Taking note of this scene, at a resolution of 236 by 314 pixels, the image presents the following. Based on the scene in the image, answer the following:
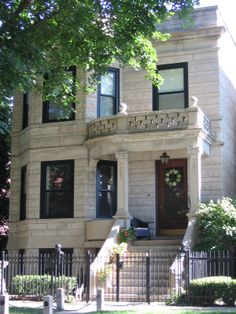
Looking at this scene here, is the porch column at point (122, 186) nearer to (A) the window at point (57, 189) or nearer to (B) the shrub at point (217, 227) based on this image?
(A) the window at point (57, 189)

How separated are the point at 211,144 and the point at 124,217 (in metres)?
4.29

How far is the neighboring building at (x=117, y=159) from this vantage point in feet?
71.1

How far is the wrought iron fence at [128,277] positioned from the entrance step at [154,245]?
34 cm

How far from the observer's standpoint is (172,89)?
2270 cm

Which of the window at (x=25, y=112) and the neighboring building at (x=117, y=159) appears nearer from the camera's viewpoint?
the neighboring building at (x=117, y=159)

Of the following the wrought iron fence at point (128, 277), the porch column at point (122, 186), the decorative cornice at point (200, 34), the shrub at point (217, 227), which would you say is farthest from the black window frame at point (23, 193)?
the decorative cornice at point (200, 34)

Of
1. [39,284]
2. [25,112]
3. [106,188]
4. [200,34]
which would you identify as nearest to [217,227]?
[106,188]

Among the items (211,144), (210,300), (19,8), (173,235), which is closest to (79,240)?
(173,235)

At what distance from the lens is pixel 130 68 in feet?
76.5

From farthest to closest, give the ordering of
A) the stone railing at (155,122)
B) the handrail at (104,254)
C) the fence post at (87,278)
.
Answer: the stone railing at (155,122)
the handrail at (104,254)
the fence post at (87,278)

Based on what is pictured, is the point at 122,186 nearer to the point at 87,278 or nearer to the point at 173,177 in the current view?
the point at 173,177

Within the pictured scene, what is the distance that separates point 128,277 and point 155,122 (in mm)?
5505

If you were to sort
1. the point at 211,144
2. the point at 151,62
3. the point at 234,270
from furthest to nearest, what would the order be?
the point at 211,144 < the point at 151,62 < the point at 234,270

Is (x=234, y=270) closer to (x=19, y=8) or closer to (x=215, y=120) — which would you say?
(x=215, y=120)
